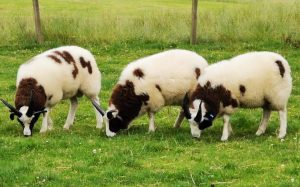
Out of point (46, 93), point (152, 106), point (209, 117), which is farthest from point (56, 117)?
point (209, 117)

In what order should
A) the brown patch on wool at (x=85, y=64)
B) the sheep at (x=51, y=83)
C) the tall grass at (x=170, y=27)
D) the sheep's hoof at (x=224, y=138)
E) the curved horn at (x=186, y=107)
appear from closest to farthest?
the sheep's hoof at (x=224, y=138), the curved horn at (x=186, y=107), the sheep at (x=51, y=83), the brown patch on wool at (x=85, y=64), the tall grass at (x=170, y=27)

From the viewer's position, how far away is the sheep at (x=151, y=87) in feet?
42.9

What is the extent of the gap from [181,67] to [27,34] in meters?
14.1

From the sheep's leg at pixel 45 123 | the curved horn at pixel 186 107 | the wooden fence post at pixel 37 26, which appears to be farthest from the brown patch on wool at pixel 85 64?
the wooden fence post at pixel 37 26

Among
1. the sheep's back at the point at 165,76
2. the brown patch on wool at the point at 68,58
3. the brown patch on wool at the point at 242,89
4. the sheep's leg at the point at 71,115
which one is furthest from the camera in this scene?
the sheep's leg at the point at 71,115

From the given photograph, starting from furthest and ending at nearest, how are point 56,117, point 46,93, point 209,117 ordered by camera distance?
point 56,117, point 46,93, point 209,117

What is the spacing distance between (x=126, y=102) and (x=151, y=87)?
2.10 ft

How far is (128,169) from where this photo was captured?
1016 cm

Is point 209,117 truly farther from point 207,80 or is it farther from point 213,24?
point 213,24

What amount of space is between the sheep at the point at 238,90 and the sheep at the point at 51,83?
2.66 metres

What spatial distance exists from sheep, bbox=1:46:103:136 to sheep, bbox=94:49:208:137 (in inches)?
38.4

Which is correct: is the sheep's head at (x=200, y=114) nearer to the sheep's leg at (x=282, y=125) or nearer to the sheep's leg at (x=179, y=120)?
the sheep's leg at (x=179, y=120)

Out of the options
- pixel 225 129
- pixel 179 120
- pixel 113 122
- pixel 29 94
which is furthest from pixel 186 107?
pixel 29 94

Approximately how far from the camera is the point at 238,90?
12266 millimetres
